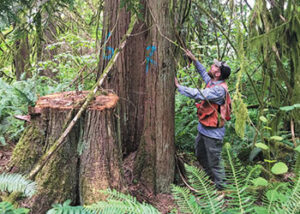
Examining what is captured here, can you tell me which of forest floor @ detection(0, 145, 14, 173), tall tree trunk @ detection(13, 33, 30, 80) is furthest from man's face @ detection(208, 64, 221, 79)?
forest floor @ detection(0, 145, 14, 173)

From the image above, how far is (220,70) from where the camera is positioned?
3764 millimetres

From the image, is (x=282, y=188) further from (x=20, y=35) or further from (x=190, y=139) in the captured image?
(x=20, y=35)

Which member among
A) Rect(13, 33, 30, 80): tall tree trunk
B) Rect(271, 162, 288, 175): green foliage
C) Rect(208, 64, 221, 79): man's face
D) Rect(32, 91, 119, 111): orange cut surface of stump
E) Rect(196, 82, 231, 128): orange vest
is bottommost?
Rect(271, 162, 288, 175): green foliage

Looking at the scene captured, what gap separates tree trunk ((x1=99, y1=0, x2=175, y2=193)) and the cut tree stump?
1.76 ft

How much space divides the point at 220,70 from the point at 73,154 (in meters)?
2.48

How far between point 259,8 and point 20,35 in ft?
8.65

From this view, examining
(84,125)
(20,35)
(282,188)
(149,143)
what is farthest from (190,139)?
(20,35)

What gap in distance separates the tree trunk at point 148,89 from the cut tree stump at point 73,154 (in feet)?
1.76

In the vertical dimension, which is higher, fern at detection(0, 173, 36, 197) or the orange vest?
the orange vest

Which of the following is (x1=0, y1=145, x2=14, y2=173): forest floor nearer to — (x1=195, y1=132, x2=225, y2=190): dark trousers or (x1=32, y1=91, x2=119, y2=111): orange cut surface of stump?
(x1=32, y1=91, x2=119, y2=111): orange cut surface of stump

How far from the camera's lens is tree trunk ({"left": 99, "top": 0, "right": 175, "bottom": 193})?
3.09m

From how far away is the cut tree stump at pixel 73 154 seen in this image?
2613 millimetres

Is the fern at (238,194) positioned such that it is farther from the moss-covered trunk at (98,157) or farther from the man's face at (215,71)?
the man's face at (215,71)

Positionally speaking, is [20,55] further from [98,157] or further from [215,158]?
[215,158]
